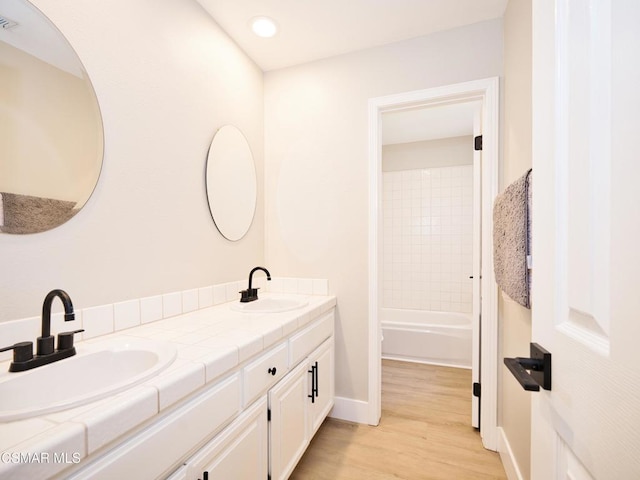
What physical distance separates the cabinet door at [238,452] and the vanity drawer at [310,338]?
1.00 feet

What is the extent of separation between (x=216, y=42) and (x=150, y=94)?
0.71m

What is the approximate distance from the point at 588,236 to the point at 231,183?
182 centimetres

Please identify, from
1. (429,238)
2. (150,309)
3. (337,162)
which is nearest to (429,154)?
(429,238)

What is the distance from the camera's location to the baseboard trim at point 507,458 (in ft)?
4.77

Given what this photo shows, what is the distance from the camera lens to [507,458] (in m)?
1.59

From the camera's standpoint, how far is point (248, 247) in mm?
2129

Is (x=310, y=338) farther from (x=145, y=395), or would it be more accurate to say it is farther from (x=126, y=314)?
(x=145, y=395)

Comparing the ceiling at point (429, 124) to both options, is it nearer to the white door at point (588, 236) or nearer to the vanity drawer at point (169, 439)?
the white door at point (588, 236)

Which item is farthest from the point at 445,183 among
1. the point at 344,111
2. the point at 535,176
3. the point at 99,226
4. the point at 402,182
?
the point at 99,226

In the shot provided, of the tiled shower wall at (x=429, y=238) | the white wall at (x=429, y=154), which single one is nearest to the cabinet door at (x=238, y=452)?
the tiled shower wall at (x=429, y=238)

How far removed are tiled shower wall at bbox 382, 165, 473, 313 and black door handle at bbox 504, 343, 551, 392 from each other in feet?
10.9

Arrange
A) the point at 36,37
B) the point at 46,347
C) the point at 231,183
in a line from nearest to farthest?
the point at 46,347
the point at 36,37
the point at 231,183

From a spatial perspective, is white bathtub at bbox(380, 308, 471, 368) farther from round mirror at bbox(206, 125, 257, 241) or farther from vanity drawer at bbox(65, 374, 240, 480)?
vanity drawer at bbox(65, 374, 240, 480)

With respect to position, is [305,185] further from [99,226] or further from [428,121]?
[428,121]
